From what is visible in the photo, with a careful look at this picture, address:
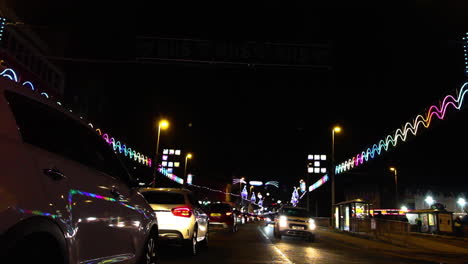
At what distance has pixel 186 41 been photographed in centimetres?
1384

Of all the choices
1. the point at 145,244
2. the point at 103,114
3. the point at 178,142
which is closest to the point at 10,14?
the point at 103,114

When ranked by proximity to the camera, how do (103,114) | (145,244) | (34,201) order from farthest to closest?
(103,114), (145,244), (34,201)

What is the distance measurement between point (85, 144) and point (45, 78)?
33399mm

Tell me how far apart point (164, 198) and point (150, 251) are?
4.66 metres

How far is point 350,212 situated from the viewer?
27.7 metres

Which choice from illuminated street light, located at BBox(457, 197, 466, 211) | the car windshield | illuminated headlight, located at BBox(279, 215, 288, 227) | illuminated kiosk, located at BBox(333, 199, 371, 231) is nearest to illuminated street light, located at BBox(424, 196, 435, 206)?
illuminated street light, located at BBox(457, 197, 466, 211)

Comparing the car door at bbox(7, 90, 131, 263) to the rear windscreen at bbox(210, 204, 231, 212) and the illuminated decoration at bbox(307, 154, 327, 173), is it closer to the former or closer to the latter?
the rear windscreen at bbox(210, 204, 231, 212)

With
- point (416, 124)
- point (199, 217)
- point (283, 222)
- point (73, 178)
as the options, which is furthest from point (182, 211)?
point (416, 124)

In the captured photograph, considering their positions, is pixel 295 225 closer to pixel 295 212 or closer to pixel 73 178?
pixel 295 212

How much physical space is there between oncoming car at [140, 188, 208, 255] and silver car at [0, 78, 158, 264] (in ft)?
16.1

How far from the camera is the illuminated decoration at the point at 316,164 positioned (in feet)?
171

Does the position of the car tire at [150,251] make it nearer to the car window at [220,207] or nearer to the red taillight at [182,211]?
the red taillight at [182,211]

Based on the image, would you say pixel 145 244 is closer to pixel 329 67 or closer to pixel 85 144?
pixel 85 144

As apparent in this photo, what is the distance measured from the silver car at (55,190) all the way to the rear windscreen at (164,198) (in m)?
5.40
